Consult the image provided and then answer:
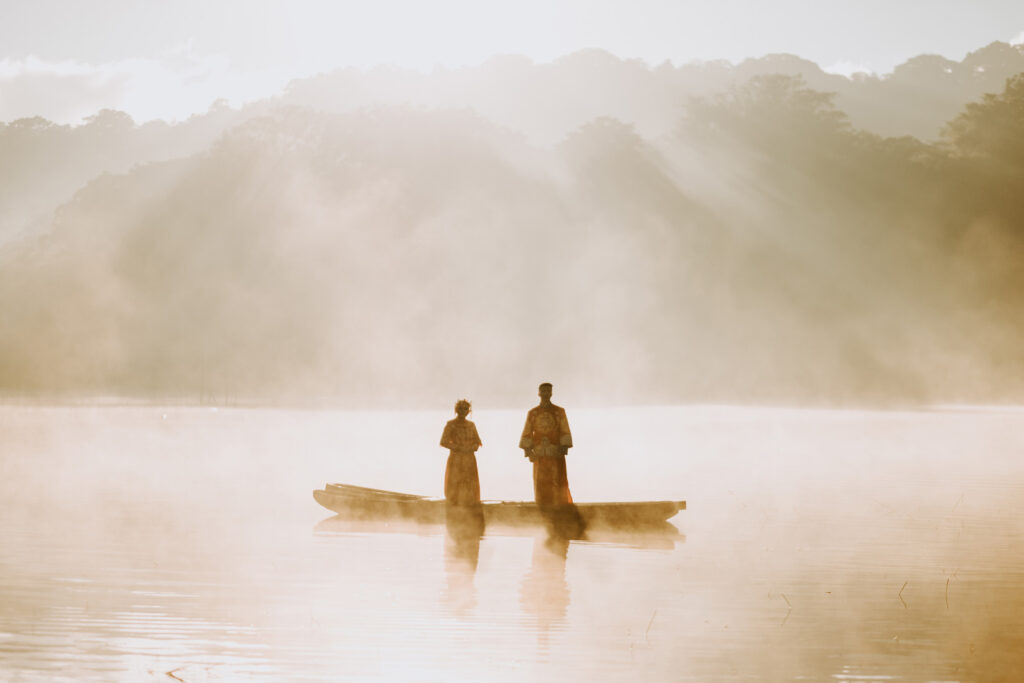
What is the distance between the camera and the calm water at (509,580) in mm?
10297

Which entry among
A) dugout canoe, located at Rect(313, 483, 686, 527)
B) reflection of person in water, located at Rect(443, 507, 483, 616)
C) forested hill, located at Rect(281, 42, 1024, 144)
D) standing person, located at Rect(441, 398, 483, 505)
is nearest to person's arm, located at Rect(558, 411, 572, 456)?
dugout canoe, located at Rect(313, 483, 686, 527)

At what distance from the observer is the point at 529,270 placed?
80312mm

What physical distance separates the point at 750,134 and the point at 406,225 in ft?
76.2

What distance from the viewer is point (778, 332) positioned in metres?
78.4

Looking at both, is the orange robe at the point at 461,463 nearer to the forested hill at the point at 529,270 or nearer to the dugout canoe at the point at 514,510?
the dugout canoe at the point at 514,510

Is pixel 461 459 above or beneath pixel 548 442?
beneath

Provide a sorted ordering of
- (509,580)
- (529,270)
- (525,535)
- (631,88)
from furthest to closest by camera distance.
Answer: (631,88) → (529,270) → (525,535) → (509,580)

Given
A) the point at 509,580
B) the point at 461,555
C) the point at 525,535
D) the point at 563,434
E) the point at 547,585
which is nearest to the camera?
the point at 547,585

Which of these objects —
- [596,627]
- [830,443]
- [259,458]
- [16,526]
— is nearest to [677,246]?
[830,443]

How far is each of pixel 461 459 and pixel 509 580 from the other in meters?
3.58

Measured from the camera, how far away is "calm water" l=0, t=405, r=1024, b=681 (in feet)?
33.8

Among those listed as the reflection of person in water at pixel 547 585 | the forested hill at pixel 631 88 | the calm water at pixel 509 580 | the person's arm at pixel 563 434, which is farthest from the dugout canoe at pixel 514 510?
the forested hill at pixel 631 88

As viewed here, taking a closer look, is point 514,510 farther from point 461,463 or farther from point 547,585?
point 547,585

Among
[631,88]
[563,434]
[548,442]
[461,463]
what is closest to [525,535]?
[461,463]
